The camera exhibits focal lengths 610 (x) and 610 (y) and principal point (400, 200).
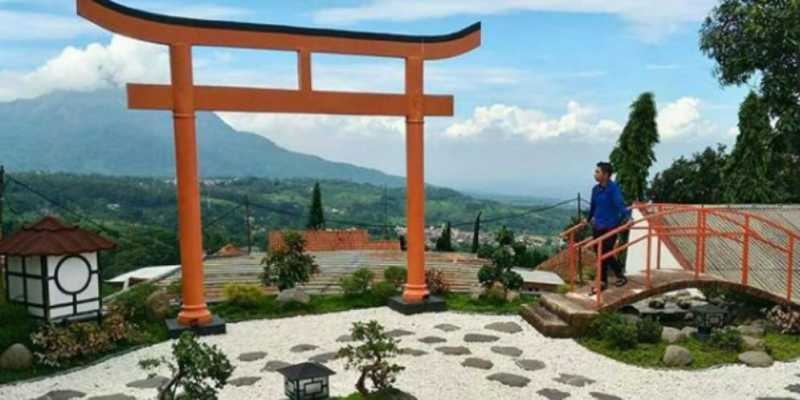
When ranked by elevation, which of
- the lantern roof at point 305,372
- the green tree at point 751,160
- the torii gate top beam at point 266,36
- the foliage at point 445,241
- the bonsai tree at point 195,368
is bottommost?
the foliage at point 445,241

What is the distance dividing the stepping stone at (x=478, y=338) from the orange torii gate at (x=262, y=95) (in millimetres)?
1348

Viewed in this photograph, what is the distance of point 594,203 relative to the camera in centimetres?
833

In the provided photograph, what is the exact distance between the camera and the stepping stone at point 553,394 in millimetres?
5680

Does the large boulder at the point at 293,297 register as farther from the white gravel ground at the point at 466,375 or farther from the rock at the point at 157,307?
the rock at the point at 157,307

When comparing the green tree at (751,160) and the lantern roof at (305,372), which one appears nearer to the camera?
the lantern roof at (305,372)

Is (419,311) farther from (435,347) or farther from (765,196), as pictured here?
(765,196)

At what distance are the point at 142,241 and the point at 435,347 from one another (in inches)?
609

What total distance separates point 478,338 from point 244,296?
355 cm

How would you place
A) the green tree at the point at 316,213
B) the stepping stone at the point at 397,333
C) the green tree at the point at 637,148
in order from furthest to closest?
the green tree at the point at 316,213, the green tree at the point at 637,148, the stepping stone at the point at 397,333

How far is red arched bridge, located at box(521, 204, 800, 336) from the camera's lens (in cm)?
788

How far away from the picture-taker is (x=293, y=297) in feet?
30.2

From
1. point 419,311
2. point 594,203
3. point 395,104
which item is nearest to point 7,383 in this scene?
point 419,311

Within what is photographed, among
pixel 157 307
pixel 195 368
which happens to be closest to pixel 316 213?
pixel 157 307

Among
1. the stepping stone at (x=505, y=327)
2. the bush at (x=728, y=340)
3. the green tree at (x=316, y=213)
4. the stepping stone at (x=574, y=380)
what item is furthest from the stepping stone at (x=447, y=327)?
the green tree at (x=316, y=213)
